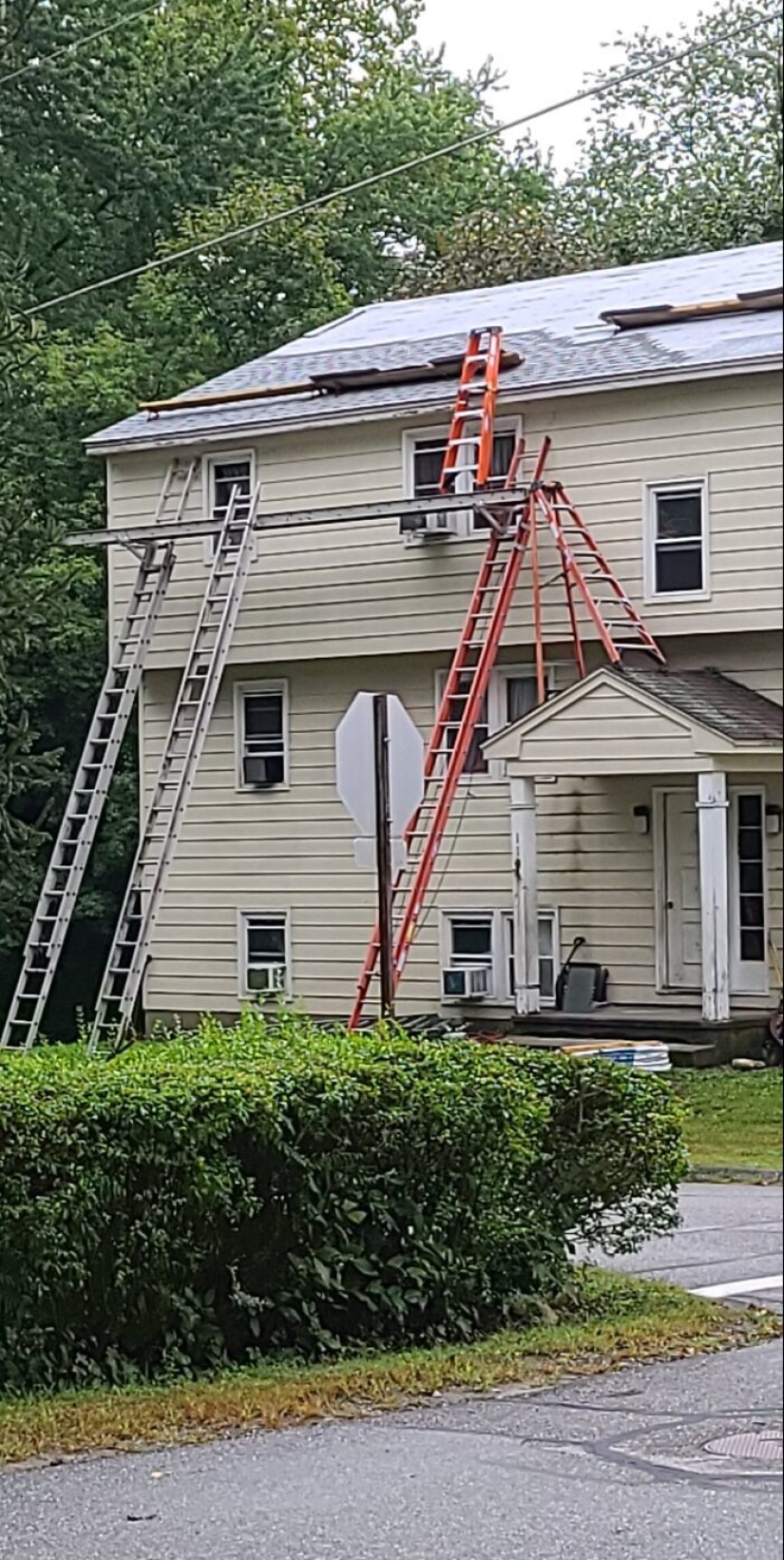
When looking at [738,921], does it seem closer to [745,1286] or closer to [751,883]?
[751,883]

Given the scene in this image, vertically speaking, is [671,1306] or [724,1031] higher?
[724,1031]

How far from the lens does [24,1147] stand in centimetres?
392

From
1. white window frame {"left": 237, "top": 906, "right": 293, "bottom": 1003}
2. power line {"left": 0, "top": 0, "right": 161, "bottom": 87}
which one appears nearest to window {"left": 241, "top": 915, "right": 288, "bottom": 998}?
white window frame {"left": 237, "top": 906, "right": 293, "bottom": 1003}

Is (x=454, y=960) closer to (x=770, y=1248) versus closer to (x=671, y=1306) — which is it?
(x=770, y=1248)

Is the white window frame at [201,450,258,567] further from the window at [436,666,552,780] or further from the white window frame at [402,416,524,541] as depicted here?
the window at [436,666,552,780]

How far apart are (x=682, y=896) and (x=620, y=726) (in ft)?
0.55

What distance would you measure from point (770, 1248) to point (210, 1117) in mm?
2357

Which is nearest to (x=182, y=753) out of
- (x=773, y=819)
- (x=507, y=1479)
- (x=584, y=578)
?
(x=584, y=578)

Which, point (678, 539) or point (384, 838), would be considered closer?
point (678, 539)

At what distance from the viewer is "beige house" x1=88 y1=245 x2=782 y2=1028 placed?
171 centimetres

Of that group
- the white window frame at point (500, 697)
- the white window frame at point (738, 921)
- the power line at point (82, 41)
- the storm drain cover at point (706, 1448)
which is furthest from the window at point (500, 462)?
the storm drain cover at point (706, 1448)

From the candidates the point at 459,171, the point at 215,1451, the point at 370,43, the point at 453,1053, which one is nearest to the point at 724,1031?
the point at 459,171

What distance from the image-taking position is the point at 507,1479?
8.37 ft

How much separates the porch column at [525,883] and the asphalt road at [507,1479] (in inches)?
10.2
